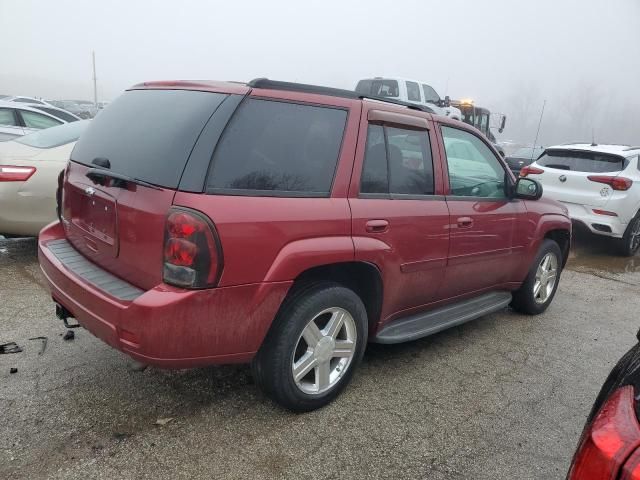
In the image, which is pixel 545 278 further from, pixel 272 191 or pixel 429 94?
pixel 429 94

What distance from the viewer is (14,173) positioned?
4.71 m

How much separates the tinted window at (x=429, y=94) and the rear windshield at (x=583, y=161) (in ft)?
31.0

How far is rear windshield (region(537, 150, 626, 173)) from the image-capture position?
7.20 metres

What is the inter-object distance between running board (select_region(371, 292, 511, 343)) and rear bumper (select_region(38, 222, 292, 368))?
996mm

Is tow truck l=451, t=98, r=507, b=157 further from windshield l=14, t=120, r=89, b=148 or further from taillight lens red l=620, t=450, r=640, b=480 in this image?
taillight lens red l=620, t=450, r=640, b=480

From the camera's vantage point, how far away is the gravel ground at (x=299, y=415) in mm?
2396

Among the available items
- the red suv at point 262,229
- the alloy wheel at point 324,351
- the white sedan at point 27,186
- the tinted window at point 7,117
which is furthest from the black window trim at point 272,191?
the tinted window at point 7,117

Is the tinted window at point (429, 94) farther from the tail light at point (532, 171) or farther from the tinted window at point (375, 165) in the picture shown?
the tinted window at point (375, 165)

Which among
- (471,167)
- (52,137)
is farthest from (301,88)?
(52,137)

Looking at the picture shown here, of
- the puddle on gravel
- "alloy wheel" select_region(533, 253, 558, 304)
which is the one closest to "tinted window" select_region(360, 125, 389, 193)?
"alloy wheel" select_region(533, 253, 558, 304)

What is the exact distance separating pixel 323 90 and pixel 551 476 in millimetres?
2353

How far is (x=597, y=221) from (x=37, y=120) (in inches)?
367

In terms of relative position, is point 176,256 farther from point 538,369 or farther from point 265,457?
point 538,369

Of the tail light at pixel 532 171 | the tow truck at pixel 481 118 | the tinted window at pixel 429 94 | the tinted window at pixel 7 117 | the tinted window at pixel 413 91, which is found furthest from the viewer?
the tow truck at pixel 481 118
